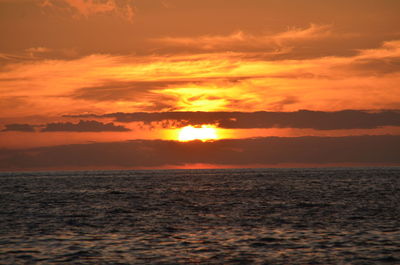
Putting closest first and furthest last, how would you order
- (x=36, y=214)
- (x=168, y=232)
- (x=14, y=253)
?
(x=14, y=253)
(x=168, y=232)
(x=36, y=214)

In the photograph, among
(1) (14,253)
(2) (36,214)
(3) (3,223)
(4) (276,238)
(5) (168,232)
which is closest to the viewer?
(1) (14,253)

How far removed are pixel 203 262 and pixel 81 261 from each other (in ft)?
22.9

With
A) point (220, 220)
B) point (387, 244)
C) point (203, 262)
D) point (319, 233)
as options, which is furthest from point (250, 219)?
point (203, 262)

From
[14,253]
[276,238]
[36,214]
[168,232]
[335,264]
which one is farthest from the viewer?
[36,214]

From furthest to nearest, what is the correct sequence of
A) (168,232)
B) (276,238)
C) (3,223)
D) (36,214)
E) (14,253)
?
(36,214) → (3,223) → (168,232) → (276,238) → (14,253)

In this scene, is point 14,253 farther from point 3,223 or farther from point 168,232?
point 3,223

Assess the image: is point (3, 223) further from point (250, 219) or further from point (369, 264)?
point (369, 264)

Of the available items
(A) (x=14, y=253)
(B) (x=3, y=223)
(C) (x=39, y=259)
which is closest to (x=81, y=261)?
(C) (x=39, y=259)

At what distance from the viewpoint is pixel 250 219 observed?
54.2 m

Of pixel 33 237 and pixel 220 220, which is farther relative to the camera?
pixel 220 220

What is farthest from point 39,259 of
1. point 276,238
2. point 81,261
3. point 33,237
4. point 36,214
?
point 36,214

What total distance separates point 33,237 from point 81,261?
36.4 feet

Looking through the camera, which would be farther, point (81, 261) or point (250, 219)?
point (250, 219)

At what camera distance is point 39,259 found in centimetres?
3331
